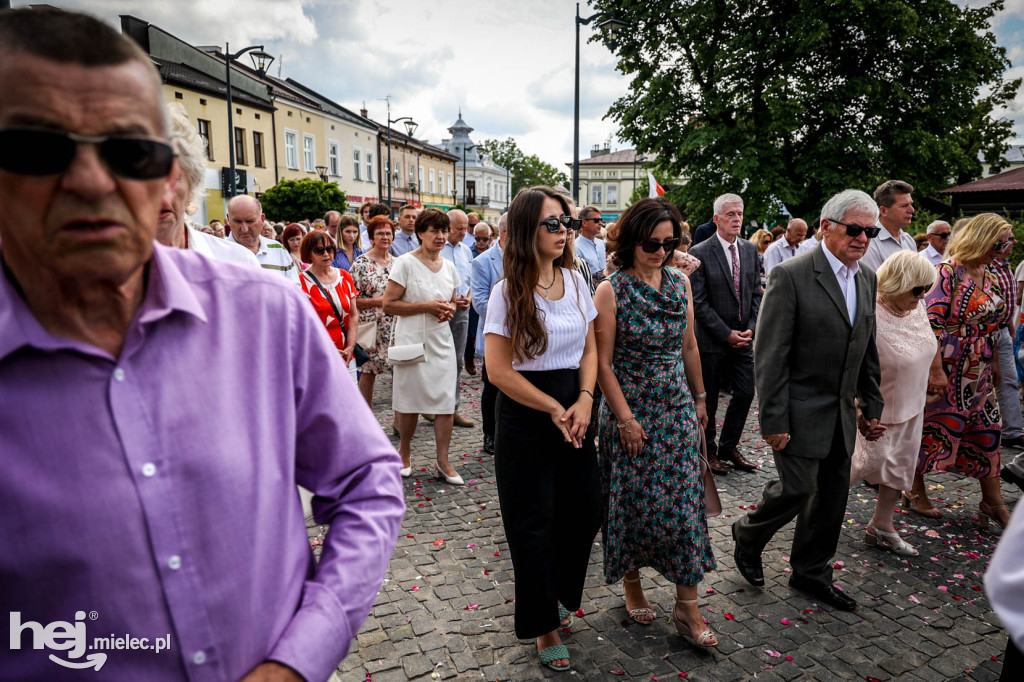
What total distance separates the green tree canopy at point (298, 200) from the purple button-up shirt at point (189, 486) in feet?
87.9

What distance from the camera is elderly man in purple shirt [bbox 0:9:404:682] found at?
96 centimetres

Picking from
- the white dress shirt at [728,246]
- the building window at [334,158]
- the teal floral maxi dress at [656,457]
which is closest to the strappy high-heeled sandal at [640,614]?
the teal floral maxi dress at [656,457]

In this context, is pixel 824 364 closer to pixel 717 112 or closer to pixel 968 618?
pixel 968 618

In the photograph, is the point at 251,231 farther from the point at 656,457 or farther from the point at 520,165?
the point at 520,165

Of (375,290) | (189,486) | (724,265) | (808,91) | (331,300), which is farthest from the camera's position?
(808,91)

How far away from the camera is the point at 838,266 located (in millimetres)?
3838

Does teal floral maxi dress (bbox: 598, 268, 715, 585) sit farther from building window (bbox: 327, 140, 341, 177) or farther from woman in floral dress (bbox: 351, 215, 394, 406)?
building window (bbox: 327, 140, 341, 177)

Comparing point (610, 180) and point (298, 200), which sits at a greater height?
point (610, 180)

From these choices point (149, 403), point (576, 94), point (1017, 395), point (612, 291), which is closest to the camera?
point (149, 403)

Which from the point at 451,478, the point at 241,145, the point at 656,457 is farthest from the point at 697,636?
the point at 241,145

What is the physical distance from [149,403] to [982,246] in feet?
19.2

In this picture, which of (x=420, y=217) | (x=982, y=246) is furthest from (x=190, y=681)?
(x=982, y=246)

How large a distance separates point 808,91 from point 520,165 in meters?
70.5

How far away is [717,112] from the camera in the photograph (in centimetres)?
1892
